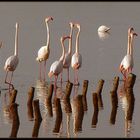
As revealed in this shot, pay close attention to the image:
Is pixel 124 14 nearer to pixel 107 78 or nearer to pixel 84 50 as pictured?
pixel 84 50

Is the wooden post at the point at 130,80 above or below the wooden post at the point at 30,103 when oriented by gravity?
above

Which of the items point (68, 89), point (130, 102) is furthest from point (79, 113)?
point (130, 102)

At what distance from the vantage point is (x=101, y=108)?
65.1 feet

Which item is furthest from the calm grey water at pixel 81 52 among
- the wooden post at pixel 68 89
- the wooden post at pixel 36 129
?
the wooden post at pixel 68 89

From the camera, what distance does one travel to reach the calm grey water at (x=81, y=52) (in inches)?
695

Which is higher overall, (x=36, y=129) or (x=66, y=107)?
(x=66, y=107)

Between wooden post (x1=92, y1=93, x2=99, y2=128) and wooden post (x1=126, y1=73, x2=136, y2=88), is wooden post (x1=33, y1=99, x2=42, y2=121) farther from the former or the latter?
wooden post (x1=126, y1=73, x2=136, y2=88)

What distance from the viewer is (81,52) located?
31.5 m

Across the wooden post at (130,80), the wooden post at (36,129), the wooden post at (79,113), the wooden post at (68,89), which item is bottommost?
the wooden post at (36,129)

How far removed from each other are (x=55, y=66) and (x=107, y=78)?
138 inches

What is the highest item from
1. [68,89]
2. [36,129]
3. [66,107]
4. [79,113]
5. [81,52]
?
[81,52]

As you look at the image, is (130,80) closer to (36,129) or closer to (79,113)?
(79,113)

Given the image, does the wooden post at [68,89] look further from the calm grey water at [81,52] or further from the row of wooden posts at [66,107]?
the calm grey water at [81,52]

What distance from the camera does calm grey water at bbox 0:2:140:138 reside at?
57.9 ft
